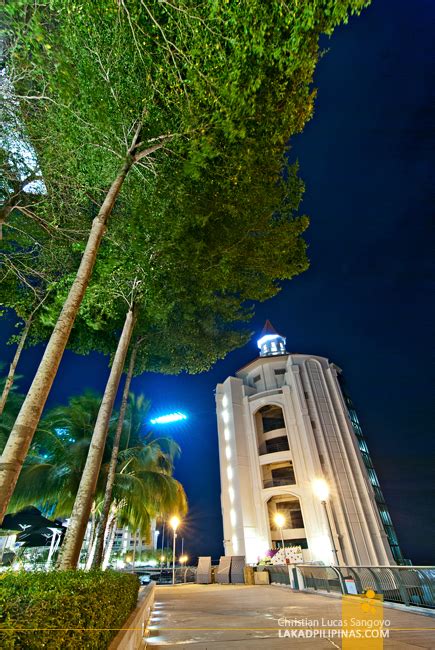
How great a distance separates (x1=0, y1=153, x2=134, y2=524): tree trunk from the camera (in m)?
3.83

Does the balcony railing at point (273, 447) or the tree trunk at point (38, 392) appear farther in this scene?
the balcony railing at point (273, 447)

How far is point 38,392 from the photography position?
459cm

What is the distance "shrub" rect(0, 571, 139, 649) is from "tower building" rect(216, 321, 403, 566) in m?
26.3

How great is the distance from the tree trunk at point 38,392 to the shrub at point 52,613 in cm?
108

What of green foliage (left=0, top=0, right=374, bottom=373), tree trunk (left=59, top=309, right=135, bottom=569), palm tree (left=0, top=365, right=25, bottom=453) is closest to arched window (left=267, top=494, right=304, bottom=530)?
palm tree (left=0, top=365, right=25, bottom=453)

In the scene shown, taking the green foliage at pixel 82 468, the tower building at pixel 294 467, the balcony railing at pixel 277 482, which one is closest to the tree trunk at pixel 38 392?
the green foliage at pixel 82 468

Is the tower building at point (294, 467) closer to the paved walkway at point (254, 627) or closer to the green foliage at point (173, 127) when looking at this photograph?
the paved walkway at point (254, 627)

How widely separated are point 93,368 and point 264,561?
1366 inches

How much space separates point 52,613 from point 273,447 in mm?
34467

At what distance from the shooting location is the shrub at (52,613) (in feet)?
6.55

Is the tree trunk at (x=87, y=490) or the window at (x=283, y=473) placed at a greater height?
the window at (x=283, y=473)

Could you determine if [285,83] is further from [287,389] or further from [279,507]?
[279,507]

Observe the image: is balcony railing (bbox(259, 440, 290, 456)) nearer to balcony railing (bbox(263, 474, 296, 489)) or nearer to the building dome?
balcony railing (bbox(263, 474, 296, 489))

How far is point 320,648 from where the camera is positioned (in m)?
4.37
